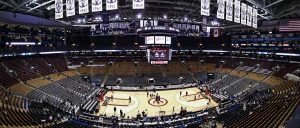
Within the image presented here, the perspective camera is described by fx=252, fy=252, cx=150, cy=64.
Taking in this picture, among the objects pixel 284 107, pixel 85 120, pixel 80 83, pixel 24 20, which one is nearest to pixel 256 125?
pixel 284 107

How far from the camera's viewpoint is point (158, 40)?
3544 centimetres

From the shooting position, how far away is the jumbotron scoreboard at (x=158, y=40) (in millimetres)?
34156

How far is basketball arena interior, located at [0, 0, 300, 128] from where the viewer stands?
21.3 m

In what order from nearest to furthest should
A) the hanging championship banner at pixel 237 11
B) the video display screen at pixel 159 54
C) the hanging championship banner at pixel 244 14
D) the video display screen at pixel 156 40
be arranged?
the hanging championship banner at pixel 237 11 < the hanging championship banner at pixel 244 14 < the video display screen at pixel 156 40 < the video display screen at pixel 159 54

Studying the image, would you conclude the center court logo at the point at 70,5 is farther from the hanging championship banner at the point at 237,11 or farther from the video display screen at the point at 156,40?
the video display screen at the point at 156,40

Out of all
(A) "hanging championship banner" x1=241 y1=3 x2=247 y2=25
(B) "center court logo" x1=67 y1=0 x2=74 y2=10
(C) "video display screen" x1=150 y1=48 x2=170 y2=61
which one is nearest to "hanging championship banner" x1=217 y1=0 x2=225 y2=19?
(A) "hanging championship banner" x1=241 y1=3 x2=247 y2=25

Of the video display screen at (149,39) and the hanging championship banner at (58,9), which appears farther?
the video display screen at (149,39)

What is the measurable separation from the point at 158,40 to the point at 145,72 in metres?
12.6

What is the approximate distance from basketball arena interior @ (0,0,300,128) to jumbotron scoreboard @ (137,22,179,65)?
5.6 inches

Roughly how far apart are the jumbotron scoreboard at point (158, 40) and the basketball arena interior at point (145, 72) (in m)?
0.14

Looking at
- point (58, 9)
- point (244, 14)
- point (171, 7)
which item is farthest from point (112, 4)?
point (171, 7)

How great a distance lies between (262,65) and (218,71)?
25.5 feet

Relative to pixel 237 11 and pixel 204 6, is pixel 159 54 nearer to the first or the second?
pixel 237 11

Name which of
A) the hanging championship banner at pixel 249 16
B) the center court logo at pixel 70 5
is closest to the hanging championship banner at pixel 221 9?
the hanging championship banner at pixel 249 16
